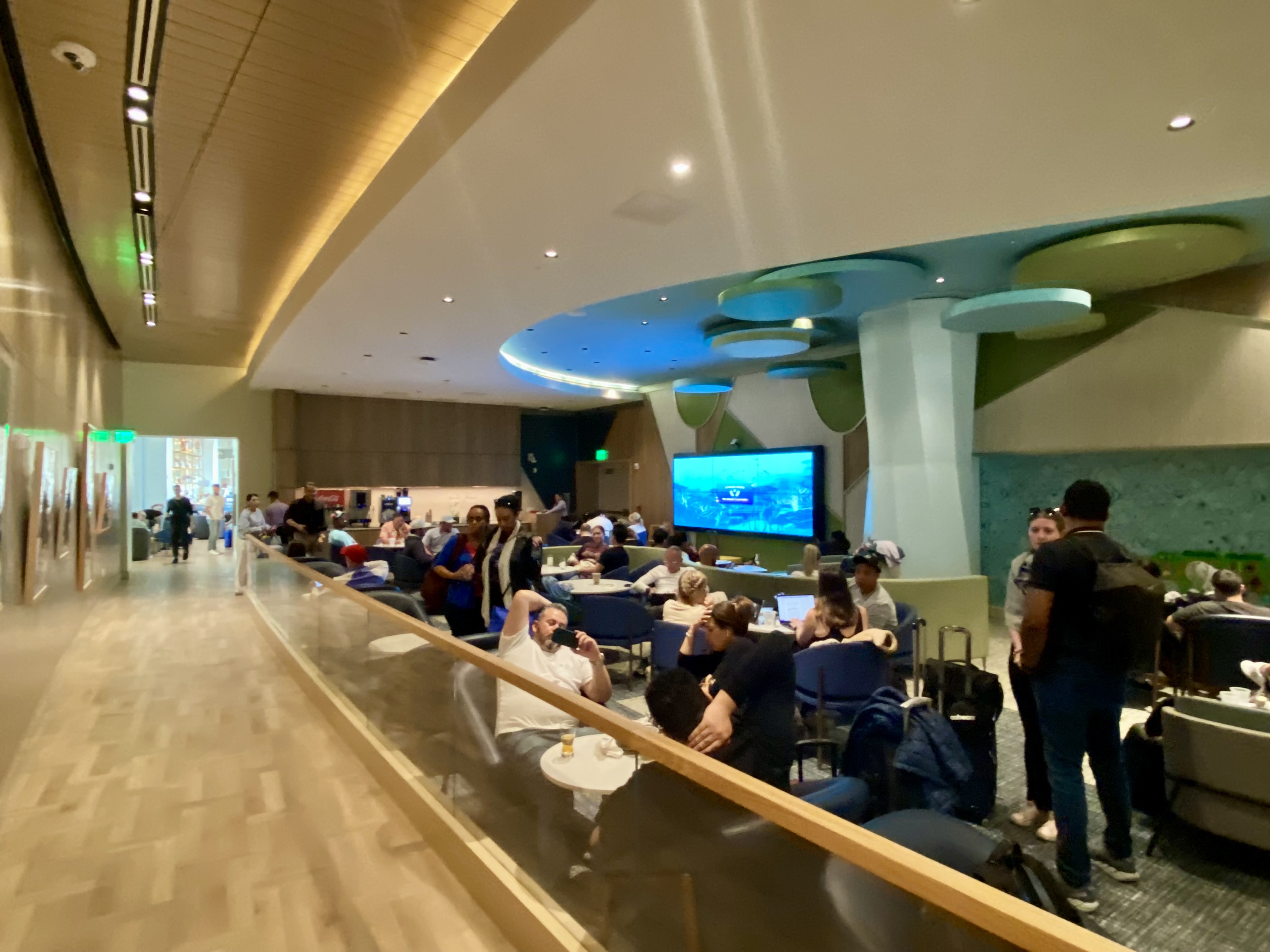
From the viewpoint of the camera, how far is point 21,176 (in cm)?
468

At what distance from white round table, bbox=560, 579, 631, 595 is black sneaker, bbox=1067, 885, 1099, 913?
4267 mm

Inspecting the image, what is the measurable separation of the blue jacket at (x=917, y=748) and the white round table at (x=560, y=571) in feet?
18.1

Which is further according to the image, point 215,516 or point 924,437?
point 215,516

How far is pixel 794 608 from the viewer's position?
503 cm

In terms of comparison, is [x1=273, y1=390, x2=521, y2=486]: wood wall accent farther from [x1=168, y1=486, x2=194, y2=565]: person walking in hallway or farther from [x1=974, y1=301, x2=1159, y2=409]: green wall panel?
[x1=974, y1=301, x2=1159, y2=409]: green wall panel

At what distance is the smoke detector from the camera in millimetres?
3703

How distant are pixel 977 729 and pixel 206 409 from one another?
611 inches

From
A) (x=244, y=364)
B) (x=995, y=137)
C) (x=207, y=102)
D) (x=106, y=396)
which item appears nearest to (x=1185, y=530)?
(x=995, y=137)

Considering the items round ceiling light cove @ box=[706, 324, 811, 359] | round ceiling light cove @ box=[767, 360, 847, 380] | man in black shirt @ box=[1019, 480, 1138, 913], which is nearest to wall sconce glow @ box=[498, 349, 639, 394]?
round ceiling light cove @ box=[767, 360, 847, 380]

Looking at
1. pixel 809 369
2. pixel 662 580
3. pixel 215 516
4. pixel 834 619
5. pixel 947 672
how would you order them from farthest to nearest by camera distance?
pixel 215 516 → pixel 809 369 → pixel 662 580 → pixel 834 619 → pixel 947 672

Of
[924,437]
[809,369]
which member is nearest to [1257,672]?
[924,437]

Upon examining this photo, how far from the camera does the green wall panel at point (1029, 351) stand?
8.39 metres

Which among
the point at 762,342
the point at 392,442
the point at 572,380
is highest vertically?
the point at 572,380

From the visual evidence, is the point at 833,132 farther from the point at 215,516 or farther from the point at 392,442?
the point at 215,516
